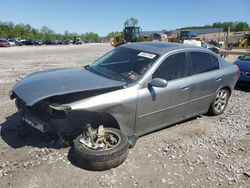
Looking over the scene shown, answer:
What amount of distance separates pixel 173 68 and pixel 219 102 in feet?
6.37

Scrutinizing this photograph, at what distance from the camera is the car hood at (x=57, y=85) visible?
12.2 ft

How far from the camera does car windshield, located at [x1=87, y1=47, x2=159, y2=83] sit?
4.48 m

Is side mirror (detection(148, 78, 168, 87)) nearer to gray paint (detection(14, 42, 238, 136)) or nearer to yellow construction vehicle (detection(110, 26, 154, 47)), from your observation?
gray paint (detection(14, 42, 238, 136))

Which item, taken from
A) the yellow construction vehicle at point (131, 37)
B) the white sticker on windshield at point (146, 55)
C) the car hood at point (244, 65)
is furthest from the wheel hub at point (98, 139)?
the yellow construction vehicle at point (131, 37)

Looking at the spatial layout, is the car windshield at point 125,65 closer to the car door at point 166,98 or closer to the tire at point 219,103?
the car door at point 166,98

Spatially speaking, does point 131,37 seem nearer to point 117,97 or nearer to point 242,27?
point 117,97

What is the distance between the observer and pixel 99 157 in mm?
3607

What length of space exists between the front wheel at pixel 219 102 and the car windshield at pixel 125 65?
2.10 metres

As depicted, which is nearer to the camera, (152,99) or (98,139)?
(98,139)

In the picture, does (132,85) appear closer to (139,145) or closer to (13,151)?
(139,145)

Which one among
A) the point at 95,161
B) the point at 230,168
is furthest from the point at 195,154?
the point at 95,161

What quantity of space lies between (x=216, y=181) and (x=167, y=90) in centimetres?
165

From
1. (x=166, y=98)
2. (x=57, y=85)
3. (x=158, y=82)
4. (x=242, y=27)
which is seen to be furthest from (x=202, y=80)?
(x=242, y=27)

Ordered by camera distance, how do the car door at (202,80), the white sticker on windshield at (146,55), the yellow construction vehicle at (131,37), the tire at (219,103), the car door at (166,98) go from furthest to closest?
1. the yellow construction vehicle at (131,37)
2. the tire at (219,103)
3. the car door at (202,80)
4. the white sticker on windshield at (146,55)
5. the car door at (166,98)
